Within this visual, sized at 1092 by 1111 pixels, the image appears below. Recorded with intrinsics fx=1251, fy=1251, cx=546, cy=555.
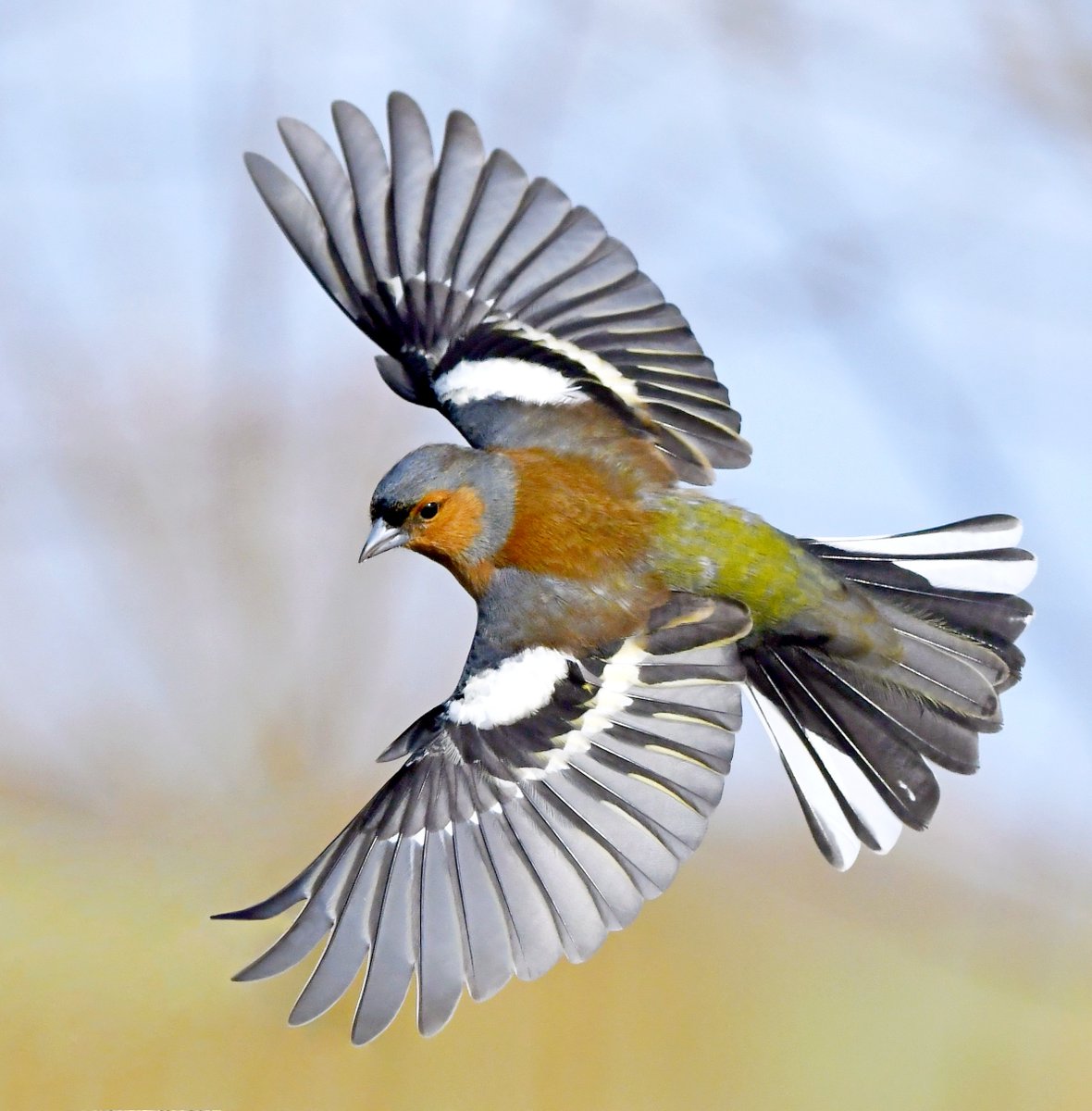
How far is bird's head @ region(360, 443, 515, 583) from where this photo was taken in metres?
3.12

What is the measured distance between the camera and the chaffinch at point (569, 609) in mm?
2832

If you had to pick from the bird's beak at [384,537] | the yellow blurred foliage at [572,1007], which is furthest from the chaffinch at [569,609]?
the yellow blurred foliage at [572,1007]

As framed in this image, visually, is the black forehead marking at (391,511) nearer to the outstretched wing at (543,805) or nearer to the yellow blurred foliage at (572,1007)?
the outstretched wing at (543,805)

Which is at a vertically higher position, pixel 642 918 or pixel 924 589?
pixel 924 589

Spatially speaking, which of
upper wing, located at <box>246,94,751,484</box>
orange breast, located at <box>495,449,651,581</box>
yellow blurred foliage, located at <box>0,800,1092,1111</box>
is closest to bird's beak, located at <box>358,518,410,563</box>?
orange breast, located at <box>495,449,651,581</box>

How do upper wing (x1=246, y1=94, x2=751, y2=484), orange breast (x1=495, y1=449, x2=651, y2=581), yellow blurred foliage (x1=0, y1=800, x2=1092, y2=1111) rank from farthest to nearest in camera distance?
yellow blurred foliage (x1=0, y1=800, x2=1092, y2=1111), upper wing (x1=246, y1=94, x2=751, y2=484), orange breast (x1=495, y1=449, x2=651, y2=581)

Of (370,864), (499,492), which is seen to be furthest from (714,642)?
(370,864)

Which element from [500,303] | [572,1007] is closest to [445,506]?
[500,303]

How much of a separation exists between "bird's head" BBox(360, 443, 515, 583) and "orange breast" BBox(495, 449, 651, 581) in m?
0.05

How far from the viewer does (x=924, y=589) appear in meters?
3.46

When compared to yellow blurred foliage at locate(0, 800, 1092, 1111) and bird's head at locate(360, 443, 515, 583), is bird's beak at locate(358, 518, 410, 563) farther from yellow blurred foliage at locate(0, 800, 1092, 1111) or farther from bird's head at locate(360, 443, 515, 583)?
yellow blurred foliage at locate(0, 800, 1092, 1111)

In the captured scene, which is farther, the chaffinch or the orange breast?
the orange breast

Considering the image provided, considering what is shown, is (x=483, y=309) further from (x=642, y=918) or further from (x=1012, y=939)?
(x=642, y=918)

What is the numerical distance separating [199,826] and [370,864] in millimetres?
2455
